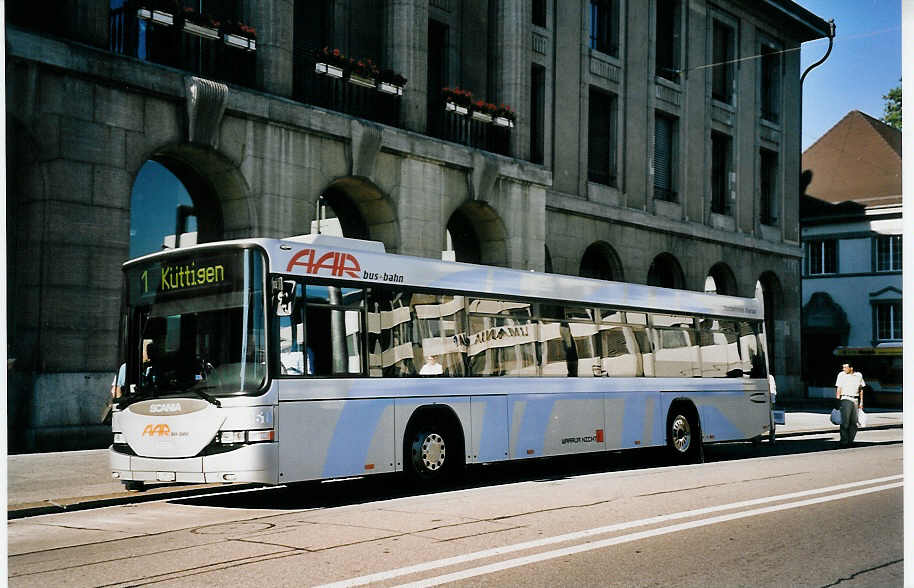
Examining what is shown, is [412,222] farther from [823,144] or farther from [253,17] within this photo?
[823,144]

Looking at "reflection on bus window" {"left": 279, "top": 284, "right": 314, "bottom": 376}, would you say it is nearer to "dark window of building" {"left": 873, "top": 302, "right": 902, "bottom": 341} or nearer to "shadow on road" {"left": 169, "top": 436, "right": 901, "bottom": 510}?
"shadow on road" {"left": 169, "top": 436, "right": 901, "bottom": 510}

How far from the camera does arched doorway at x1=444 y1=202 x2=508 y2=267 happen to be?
86.9 ft

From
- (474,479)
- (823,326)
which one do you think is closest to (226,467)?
(474,479)

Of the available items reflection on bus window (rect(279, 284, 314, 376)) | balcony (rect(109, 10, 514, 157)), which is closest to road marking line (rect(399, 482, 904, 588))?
reflection on bus window (rect(279, 284, 314, 376))

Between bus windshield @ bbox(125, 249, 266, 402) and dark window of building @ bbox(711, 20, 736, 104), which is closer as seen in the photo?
bus windshield @ bbox(125, 249, 266, 402)

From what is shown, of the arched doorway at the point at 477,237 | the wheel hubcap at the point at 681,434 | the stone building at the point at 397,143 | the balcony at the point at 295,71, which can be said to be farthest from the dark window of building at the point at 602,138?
the wheel hubcap at the point at 681,434

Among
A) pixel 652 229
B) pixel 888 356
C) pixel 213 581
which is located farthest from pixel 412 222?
pixel 888 356

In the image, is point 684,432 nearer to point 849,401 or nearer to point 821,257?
point 849,401

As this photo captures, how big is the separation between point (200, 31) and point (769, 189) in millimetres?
26497

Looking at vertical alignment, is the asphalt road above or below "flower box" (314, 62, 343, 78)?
below

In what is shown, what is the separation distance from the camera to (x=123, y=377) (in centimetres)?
1242

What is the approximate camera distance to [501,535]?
29.9ft

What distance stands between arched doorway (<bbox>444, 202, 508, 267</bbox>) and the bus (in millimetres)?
9845

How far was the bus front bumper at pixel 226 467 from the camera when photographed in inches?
439
